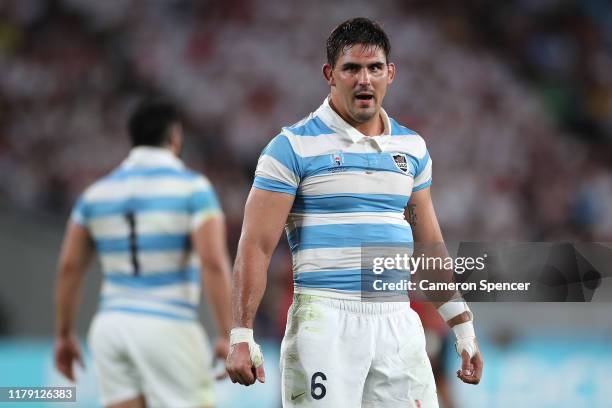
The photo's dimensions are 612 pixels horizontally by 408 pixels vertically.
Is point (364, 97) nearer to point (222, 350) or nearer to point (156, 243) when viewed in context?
point (156, 243)

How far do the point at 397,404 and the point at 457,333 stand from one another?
46cm

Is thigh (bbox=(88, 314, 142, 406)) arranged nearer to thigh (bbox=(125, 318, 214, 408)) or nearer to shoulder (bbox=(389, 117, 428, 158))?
thigh (bbox=(125, 318, 214, 408))

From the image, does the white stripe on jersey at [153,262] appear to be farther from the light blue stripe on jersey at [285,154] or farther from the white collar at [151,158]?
the light blue stripe on jersey at [285,154]

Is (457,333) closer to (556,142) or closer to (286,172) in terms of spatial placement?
(286,172)

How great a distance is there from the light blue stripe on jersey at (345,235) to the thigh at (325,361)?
207mm

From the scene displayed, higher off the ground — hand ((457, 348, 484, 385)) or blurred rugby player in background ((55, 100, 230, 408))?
blurred rugby player in background ((55, 100, 230, 408))

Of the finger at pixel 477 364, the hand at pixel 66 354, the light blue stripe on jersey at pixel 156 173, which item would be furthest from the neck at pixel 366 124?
the hand at pixel 66 354

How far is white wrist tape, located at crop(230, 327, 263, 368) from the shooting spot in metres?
3.32

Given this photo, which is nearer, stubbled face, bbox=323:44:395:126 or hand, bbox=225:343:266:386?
hand, bbox=225:343:266:386

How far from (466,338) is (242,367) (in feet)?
3.02

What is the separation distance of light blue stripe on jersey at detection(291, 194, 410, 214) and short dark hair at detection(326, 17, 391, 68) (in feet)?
1.55

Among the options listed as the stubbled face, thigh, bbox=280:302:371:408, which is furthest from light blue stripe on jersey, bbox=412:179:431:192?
thigh, bbox=280:302:371:408

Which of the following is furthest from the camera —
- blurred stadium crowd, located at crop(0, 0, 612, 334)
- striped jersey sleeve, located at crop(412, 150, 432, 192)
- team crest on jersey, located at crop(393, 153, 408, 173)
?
blurred stadium crowd, located at crop(0, 0, 612, 334)

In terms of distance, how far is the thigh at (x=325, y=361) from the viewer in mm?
3398
